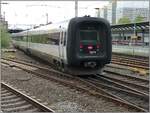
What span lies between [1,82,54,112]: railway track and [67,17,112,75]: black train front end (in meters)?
4.45

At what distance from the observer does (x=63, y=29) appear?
1789cm

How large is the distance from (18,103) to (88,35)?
680 cm

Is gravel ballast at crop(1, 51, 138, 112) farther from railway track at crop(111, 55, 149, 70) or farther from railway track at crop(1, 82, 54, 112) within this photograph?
railway track at crop(111, 55, 149, 70)

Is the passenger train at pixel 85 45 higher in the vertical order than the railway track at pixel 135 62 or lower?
higher

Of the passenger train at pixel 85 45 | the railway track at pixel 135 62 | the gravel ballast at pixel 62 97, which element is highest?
the passenger train at pixel 85 45

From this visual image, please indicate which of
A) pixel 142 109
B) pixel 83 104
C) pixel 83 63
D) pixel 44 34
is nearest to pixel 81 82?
pixel 83 63

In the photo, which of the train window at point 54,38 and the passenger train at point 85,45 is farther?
the train window at point 54,38

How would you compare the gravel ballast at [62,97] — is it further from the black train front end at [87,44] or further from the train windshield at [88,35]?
the train windshield at [88,35]

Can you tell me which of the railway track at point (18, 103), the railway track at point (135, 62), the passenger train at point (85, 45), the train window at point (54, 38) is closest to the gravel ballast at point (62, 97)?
the railway track at point (18, 103)

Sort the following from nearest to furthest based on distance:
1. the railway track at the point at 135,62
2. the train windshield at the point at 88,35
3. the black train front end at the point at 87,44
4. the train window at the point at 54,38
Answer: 1. the black train front end at the point at 87,44
2. the train windshield at the point at 88,35
3. the train window at the point at 54,38
4. the railway track at the point at 135,62

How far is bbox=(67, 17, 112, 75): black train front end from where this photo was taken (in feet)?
54.1

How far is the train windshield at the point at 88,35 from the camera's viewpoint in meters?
16.7

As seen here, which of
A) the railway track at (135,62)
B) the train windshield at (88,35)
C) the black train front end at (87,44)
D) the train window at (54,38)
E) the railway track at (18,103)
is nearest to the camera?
the railway track at (18,103)

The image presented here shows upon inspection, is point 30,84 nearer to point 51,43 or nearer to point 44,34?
point 51,43
